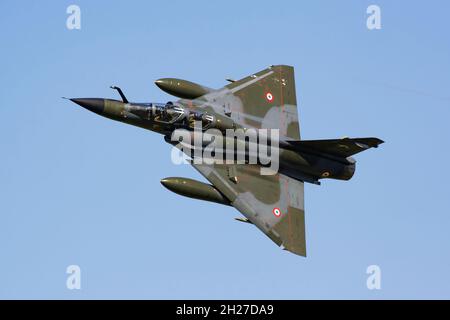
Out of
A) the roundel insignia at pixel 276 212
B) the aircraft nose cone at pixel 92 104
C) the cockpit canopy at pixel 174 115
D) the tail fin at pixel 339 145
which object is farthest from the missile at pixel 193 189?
the tail fin at pixel 339 145

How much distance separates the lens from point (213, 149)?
35688 millimetres

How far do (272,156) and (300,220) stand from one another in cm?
269

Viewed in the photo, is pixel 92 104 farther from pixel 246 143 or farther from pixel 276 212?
pixel 276 212

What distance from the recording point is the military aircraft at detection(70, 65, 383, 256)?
115 feet

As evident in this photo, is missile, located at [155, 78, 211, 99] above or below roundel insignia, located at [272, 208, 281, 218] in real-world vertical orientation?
above

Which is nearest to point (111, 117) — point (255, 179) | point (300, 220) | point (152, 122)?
point (152, 122)

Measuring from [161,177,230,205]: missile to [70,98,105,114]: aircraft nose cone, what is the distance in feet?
11.7

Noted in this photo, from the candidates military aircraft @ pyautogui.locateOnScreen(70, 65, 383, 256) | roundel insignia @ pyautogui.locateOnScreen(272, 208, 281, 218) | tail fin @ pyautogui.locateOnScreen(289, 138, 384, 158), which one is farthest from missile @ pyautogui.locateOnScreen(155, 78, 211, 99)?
roundel insignia @ pyautogui.locateOnScreen(272, 208, 281, 218)

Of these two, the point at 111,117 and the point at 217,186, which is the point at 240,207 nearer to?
the point at 217,186

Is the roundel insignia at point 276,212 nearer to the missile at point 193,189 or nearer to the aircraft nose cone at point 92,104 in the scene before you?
the missile at point 193,189

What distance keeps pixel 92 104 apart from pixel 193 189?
4799 mm

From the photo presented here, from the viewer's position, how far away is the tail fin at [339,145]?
3553cm

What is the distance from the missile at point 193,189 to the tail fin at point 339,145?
3.81 m

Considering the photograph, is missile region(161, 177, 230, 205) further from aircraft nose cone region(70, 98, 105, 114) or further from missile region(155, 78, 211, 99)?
missile region(155, 78, 211, 99)
